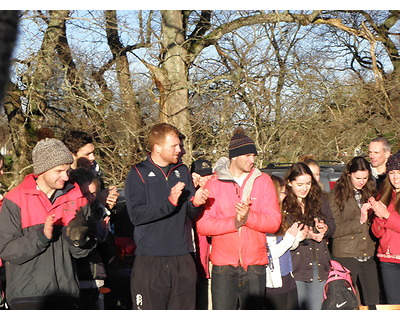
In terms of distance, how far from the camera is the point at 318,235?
15.8 ft

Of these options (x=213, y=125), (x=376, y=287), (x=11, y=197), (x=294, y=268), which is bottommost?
(x=376, y=287)

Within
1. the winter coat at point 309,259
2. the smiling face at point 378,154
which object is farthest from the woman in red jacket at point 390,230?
the smiling face at point 378,154

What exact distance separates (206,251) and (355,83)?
603 cm

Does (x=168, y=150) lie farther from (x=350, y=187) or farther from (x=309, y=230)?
(x=350, y=187)

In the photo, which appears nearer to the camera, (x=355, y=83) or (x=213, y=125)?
(x=213, y=125)

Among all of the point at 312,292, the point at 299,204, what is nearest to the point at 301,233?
the point at 299,204

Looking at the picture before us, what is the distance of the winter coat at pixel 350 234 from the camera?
542 cm

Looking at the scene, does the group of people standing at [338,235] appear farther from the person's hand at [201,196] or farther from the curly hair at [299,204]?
the person's hand at [201,196]

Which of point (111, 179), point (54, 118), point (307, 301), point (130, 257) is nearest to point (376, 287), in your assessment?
point (307, 301)

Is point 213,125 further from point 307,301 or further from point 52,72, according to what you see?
point 307,301

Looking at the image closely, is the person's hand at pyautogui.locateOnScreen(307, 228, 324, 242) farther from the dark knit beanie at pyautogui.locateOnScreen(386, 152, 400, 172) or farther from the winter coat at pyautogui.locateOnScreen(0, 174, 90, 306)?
the winter coat at pyautogui.locateOnScreen(0, 174, 90, 306)

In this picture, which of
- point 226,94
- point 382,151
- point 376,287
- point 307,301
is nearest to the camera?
point 307,301

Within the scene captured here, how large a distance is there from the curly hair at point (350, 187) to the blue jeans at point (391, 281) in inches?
29.5

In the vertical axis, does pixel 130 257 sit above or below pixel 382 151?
below
